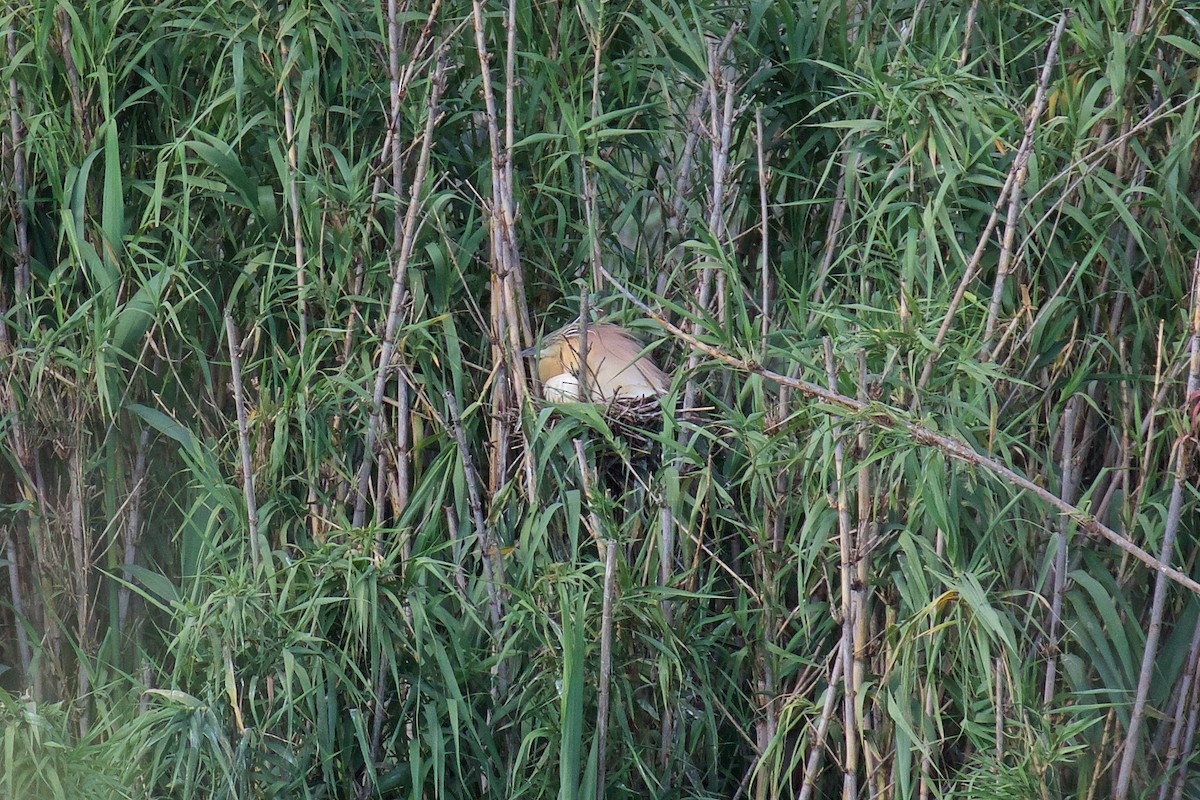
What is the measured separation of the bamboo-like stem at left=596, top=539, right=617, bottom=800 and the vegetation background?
0.05 feet

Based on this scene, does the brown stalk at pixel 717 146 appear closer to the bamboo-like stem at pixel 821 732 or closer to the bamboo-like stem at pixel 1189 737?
the bamboo-like stem at pixel 821 732

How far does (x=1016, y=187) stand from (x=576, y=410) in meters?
0.87

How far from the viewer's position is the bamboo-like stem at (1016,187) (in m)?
2.42

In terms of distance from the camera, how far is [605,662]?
251 centimetres

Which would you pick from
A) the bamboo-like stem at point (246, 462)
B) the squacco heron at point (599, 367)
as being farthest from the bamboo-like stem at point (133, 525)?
the squacco heron at point (599, 367)

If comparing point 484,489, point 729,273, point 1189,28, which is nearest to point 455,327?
point 484,489

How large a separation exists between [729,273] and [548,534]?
62cm

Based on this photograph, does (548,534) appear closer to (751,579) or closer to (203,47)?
(751,579)

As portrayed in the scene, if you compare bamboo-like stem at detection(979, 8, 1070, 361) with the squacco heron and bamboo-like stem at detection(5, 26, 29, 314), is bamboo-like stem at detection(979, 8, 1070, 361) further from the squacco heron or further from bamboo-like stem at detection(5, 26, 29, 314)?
bamboo-like stem at detection(5, 26, 29, 314)

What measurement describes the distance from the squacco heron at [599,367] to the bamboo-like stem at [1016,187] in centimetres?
62

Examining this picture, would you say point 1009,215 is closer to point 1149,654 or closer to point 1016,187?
point 1016,187

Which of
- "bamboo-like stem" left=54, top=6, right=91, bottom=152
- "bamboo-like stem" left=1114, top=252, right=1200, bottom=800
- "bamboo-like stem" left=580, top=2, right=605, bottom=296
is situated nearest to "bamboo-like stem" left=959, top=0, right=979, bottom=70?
"bamboo-like stem" left=1114, top=252, right=1200, bottom=800

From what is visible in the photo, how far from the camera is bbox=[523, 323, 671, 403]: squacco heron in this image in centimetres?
271

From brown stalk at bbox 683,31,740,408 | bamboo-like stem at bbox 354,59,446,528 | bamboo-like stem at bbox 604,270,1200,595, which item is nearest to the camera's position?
bamboo-like stem at bbox 604,270,1200,595
